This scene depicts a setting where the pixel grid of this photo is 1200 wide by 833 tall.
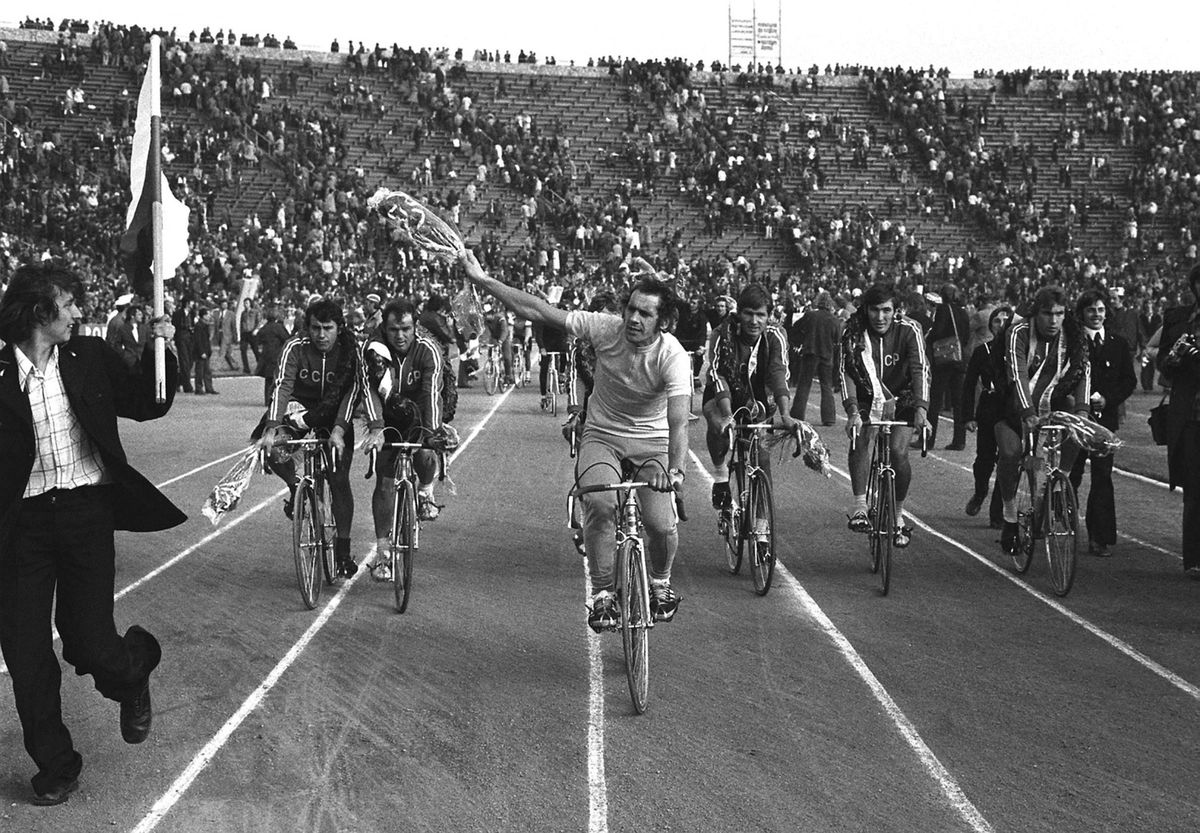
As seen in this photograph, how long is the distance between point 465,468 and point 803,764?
10.5m

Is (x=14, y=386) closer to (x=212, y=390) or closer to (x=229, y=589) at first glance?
(x=229, y=589)

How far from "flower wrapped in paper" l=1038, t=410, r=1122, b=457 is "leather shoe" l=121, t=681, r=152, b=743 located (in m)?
5.76

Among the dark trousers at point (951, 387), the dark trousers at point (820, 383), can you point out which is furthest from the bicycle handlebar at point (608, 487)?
the dark trousers at point (820, 383)

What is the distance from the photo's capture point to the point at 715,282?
43156mm

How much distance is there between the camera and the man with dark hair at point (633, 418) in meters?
6.76

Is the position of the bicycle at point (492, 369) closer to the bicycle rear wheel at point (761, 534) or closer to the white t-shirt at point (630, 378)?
the bicycle rear wheel at point (761, 534)

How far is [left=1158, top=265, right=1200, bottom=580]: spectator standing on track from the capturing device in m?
9.52

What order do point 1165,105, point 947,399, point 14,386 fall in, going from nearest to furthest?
point 14,386 < point 947,399 < point 1165,105

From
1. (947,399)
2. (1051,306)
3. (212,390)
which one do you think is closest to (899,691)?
(1051,306)

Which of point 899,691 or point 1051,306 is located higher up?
point 1051,306

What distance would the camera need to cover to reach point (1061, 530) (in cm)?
910

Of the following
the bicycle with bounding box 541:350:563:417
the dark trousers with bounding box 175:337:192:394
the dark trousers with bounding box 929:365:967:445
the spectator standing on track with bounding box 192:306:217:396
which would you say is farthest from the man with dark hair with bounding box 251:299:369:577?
the spectator standing on track with bounding box 192:306:217:396

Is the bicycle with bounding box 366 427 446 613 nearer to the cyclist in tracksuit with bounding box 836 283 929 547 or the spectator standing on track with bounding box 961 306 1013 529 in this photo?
the cyclist in tracksuit with bounding box 836 283 929 547

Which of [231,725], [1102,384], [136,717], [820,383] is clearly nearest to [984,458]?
[1102,384]
